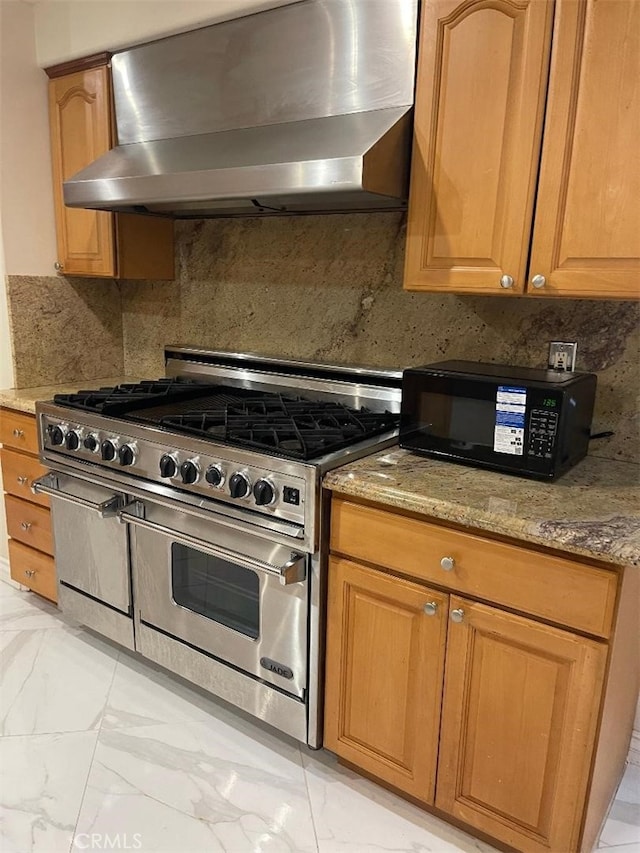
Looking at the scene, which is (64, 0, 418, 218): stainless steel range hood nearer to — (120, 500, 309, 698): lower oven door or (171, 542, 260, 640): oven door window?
(120, 500, 309, 698): lower oven door

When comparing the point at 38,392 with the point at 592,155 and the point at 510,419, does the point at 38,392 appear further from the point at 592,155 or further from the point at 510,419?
the point at 592,155

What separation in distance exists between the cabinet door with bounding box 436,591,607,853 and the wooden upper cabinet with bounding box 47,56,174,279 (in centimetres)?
194

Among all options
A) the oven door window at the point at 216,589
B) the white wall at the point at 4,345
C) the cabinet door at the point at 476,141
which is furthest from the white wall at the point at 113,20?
the oven door window at the point at 216,589

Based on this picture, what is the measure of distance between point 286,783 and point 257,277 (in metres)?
1.80

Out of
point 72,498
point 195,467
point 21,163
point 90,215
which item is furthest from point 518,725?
point 21,163

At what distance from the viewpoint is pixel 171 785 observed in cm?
181

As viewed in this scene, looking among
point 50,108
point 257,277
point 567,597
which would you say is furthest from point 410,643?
point 50,108

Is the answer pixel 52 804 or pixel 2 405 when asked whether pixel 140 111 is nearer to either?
pixel 2 405

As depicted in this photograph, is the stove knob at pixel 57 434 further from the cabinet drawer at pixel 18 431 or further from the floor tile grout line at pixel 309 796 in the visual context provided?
the floor tile grout line at pixel 309 796

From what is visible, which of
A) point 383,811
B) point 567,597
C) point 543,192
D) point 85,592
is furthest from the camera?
point 85,592

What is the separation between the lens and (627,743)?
74.5 inches

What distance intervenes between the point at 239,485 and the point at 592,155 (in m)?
1.22

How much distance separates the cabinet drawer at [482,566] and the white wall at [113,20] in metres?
1.57

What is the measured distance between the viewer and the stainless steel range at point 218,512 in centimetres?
174
